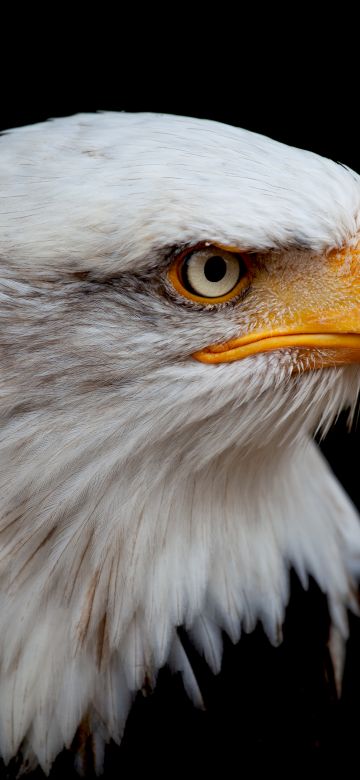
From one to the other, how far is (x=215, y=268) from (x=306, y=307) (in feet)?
0.46

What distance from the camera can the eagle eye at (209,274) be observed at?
3.85ft

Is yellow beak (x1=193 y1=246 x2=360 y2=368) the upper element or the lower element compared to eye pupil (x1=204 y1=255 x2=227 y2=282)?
lower

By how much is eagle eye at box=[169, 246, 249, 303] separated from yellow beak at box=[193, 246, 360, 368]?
3 cm

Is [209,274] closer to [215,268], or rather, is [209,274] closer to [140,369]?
[215,268]

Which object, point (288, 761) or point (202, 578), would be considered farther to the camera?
point (288, 761)

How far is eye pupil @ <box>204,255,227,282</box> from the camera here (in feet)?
3.88

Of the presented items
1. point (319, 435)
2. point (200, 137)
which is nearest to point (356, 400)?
point (319, 435)

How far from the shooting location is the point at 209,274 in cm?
119

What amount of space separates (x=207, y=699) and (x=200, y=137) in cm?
92

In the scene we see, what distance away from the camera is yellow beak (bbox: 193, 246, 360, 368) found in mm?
1222

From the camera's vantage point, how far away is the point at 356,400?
4.53 feet

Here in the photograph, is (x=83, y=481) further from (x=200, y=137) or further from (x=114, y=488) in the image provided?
(x=200, y=137)

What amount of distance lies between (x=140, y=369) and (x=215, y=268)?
165 millimetres

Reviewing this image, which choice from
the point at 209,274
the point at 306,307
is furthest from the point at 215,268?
the point at 306,307
